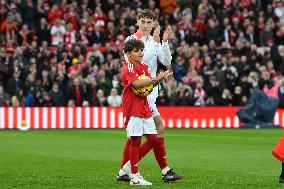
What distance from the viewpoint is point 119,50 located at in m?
35.7

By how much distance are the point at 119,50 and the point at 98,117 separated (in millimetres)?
3802

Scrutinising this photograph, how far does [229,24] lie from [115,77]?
677 centimetres

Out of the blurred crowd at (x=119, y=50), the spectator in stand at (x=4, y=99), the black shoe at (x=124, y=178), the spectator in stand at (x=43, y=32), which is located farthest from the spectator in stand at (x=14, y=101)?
the black shoe at (x=124, y=178)

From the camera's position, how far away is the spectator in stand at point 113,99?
32.9 m

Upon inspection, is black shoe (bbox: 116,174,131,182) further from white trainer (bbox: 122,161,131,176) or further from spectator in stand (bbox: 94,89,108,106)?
spectator in stand (bbox: 94,89,108,106)

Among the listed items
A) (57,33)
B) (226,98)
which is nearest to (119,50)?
(57,33)

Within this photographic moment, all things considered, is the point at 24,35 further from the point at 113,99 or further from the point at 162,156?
the point at 162,156

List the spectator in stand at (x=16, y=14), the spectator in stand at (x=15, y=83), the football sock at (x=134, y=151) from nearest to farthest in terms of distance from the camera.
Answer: the football sock at (x=134, y=151) < the spectator in stand at (x=15, y=83) < the spectator in stand at (x=16, y=14)

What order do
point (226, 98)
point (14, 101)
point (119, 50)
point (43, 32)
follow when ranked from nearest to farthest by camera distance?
1. point (14, 101)
2. point (226, 98)
3. point (119, 50)
4. point (43, 32)

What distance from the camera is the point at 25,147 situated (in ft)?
74.2

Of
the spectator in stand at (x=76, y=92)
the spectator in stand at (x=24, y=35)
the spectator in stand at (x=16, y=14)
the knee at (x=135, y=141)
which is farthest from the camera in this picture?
the spectator in stand at (x=16, y=14)

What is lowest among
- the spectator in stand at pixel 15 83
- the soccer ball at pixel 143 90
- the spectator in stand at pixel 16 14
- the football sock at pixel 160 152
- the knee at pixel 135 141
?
the football sock at pixel 160 152

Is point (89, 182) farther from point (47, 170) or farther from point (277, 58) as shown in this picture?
point (277, 58)

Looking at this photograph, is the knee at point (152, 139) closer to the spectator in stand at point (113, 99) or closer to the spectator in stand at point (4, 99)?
the spectator in stand at point (113, 99)
